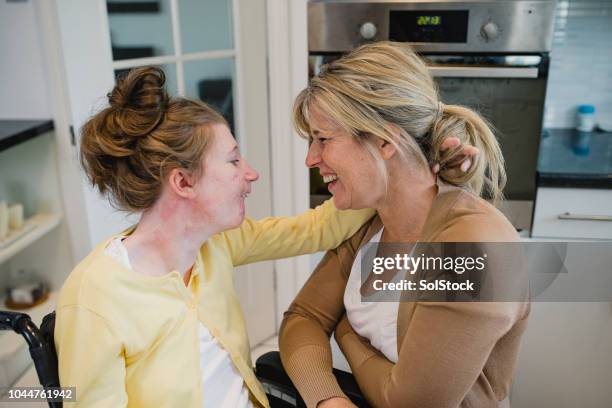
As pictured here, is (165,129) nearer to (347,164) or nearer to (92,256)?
(92,256)

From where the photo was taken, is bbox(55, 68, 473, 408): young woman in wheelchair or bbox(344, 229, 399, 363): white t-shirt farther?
bbox(344, 229, 399, 363): white t-shirt

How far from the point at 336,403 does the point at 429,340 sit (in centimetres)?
24

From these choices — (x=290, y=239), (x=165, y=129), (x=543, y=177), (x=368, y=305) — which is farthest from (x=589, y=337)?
(x=165, y=129)

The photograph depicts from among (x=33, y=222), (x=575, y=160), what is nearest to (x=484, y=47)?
(x=575, y=160)

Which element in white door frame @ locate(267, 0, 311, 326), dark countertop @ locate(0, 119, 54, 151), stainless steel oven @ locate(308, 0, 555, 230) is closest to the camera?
dark countertop @ locate(0, 119, 54, 151)

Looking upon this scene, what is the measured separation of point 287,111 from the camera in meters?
2.05

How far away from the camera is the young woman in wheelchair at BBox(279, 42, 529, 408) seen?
101 centimetres

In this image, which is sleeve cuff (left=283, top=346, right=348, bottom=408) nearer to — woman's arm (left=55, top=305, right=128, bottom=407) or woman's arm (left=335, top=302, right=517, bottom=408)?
woman's arm (left=335, top=302, right=517, bottom=408)

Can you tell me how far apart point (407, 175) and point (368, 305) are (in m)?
0.29

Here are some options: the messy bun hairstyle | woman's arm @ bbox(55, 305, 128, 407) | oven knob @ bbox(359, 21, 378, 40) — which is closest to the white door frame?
oven knob @ bbox(359, 21, 378, 40)

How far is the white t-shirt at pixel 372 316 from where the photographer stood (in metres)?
1.18

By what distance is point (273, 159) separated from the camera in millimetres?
2125

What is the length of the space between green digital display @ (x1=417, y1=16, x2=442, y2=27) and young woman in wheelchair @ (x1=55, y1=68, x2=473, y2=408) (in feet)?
3.03

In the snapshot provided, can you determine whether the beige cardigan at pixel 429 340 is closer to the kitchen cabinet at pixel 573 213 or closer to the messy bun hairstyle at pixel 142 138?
the messy bun hairstyle at pixel 142 138
